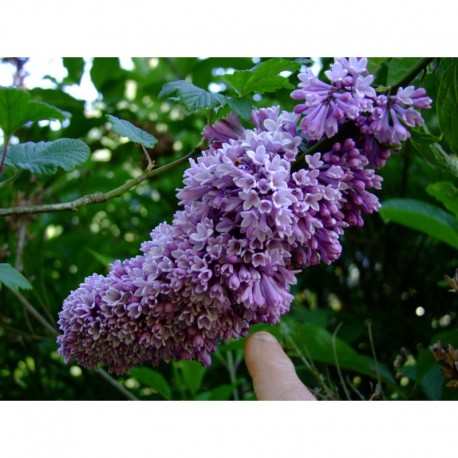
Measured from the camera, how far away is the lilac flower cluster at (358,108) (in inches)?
22.6

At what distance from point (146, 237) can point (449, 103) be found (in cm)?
63

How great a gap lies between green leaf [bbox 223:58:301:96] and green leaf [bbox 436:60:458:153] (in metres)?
0.17

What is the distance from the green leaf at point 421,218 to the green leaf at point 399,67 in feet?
0.79

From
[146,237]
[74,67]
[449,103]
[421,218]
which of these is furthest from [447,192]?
[74,67]

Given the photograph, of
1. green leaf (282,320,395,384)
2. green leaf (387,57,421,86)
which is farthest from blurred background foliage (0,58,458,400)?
green leaf (387,57,421,86)

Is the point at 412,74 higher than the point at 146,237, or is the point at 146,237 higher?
the point at 412,74

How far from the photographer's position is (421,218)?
96 cm

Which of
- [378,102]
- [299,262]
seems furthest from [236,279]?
[378,102]

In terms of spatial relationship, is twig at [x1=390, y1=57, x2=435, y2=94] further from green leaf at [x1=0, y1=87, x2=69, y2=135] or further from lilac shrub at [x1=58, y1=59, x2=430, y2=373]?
green leaf at [x1=0, y1=87, x2=69, y2=135]

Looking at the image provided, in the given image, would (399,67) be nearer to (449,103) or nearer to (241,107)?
(449,103)

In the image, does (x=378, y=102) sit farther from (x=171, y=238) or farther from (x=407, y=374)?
(x=407, y=374)

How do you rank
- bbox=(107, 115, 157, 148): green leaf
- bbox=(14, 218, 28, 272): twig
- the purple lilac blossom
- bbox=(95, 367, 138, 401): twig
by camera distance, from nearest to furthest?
the purple lilac blossom
bbox=(107, 115, 157, 148): green leaf
bbox=(95, 367, 138, 401): twig
bbox=(14, 218, 28, 272): twig

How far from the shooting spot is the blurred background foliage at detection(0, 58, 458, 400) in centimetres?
100
